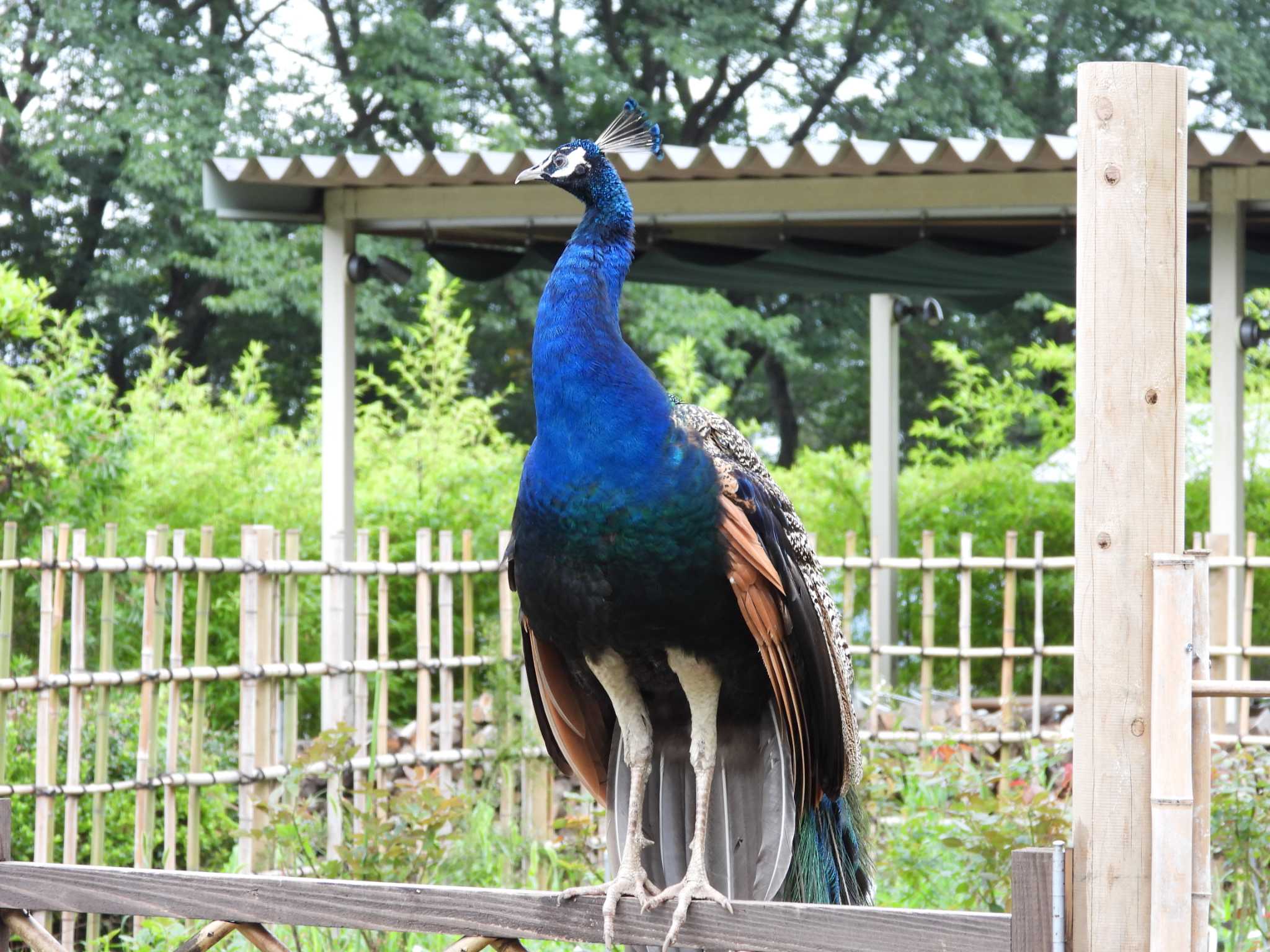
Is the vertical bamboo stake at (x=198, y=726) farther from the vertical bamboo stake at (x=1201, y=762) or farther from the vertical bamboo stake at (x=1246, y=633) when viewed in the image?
the vertical bamboo stake at (x=1246, y=633)

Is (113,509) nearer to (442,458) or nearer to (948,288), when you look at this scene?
(442,458)

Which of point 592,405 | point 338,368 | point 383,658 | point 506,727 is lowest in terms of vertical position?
point 506,727

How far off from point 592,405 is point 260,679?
8.28 feet

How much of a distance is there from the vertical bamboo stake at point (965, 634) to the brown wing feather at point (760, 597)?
10.8 feet

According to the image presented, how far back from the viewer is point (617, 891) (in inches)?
106

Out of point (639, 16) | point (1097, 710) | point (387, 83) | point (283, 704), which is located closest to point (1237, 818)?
point (1097, 710)

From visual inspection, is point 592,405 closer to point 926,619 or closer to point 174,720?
point 174,720

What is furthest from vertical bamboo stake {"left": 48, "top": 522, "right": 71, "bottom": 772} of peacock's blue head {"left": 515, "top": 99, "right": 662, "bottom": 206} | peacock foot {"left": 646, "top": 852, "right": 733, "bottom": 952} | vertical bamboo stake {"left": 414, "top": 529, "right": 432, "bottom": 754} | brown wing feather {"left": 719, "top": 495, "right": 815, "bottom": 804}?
brown wing feather {"left": 719, "top": 495, "right": 815, "bottom": 804}

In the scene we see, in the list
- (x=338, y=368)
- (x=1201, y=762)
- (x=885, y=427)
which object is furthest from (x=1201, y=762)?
(x=885, y=427)

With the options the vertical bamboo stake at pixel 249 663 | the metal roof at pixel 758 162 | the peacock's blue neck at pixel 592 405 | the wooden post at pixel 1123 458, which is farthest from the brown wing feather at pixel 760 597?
the metal roof at pixel 758 162

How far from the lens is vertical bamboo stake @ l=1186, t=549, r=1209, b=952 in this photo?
7.31 ft

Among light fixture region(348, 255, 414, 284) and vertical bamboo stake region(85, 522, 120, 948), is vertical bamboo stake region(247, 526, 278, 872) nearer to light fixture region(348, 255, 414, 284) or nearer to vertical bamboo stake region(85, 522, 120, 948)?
vertical bamboo stake region(85, 522, 120, 948)

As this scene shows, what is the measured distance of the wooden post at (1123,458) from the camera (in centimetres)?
215

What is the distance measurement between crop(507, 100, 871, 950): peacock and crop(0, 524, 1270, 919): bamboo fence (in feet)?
3.86
